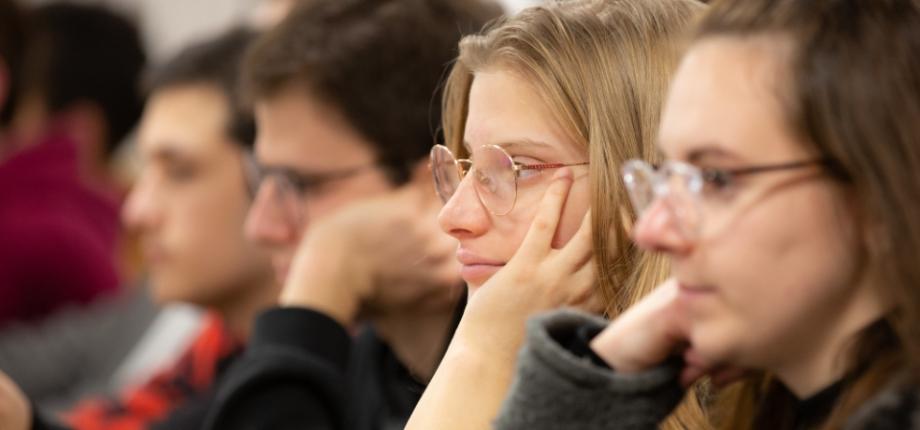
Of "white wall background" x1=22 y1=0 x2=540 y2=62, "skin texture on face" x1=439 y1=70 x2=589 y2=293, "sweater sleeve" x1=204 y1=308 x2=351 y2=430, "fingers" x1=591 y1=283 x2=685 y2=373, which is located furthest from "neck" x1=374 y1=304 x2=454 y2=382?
"white wall background" x1=22 y1=0 x2=540 y2=62

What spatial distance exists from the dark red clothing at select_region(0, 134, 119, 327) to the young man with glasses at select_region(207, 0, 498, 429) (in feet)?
5.70

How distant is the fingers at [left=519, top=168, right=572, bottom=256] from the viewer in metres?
1.70

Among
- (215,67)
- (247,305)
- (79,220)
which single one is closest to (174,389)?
(247,305)

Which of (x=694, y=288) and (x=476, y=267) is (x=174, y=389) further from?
(x=694, y=288)

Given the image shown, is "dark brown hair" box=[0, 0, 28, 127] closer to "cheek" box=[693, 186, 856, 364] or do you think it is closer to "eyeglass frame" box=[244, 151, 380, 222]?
"eyeglass frame" box=[244, 151, 380, 222]

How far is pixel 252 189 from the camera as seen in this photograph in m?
2.90

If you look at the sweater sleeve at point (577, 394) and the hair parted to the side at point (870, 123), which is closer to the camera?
the hair parted to the side at point (870, 123)

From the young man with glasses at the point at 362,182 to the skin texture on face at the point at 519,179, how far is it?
70 cm

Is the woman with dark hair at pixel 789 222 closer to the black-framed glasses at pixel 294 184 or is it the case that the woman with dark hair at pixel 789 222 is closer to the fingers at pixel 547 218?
the fingers at pixel 547 218

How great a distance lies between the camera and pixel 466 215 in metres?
1.75

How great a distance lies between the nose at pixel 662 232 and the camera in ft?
4.27

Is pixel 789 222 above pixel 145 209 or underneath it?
above

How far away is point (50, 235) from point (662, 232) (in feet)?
10.8

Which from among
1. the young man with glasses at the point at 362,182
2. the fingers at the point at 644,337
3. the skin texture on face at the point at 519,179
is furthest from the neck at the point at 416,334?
the fingers at the point at 644,337
